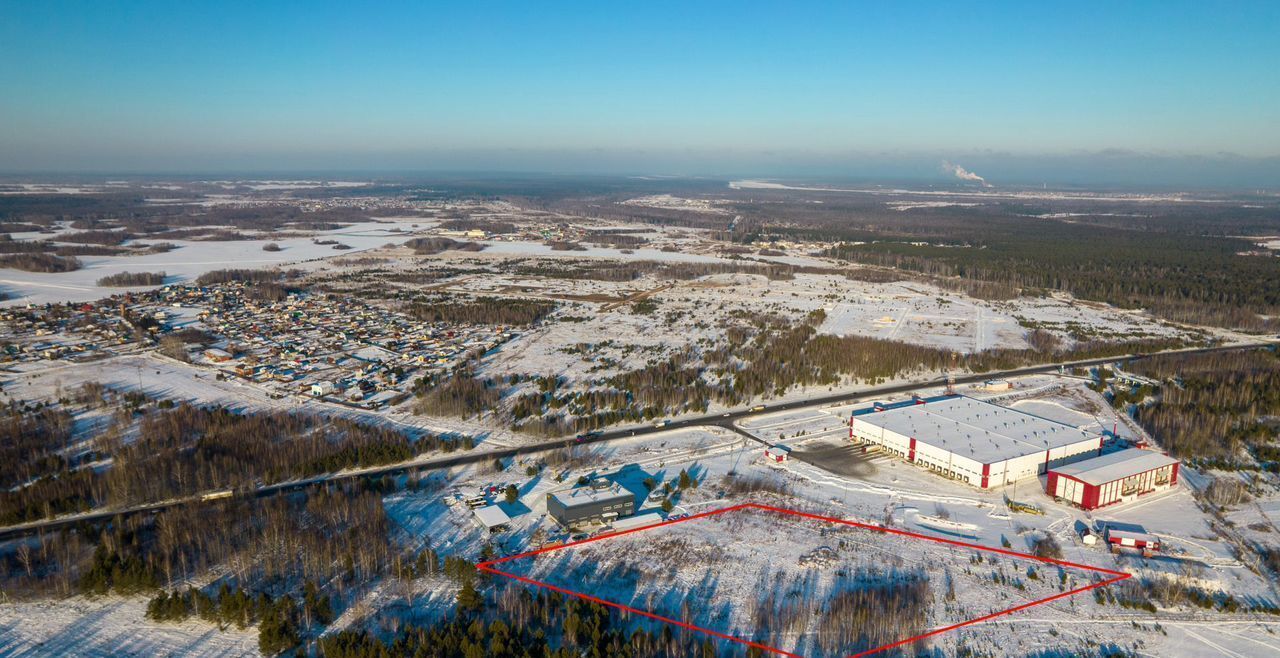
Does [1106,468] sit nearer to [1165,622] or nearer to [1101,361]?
[1165,622]

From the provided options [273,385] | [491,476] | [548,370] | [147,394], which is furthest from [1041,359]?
[147,394]

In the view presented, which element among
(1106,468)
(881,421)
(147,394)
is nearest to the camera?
(1106,468)

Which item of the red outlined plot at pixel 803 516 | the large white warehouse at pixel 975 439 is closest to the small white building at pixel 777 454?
the large white warehouse at pixel 975 439

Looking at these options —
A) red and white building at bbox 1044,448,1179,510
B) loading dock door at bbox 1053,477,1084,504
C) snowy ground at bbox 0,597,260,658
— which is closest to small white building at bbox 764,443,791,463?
red and white building at bbox 1044,448,1179,510

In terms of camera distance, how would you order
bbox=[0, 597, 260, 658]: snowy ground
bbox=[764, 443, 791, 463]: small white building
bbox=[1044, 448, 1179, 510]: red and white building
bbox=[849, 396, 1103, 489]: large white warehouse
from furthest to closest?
bbox=[764, 443, 791, 463]: small white building → bbox=[849, 396, 1103, 489]: large white warehouse → bbox=[1044, 448, 1179, 510]: red and white building → bbox=[0, 597, 260, 658]: snowy ground

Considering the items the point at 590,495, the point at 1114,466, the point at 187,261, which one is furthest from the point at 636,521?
the point at 187,261

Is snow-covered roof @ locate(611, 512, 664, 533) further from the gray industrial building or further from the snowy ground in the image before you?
the snowy ground
